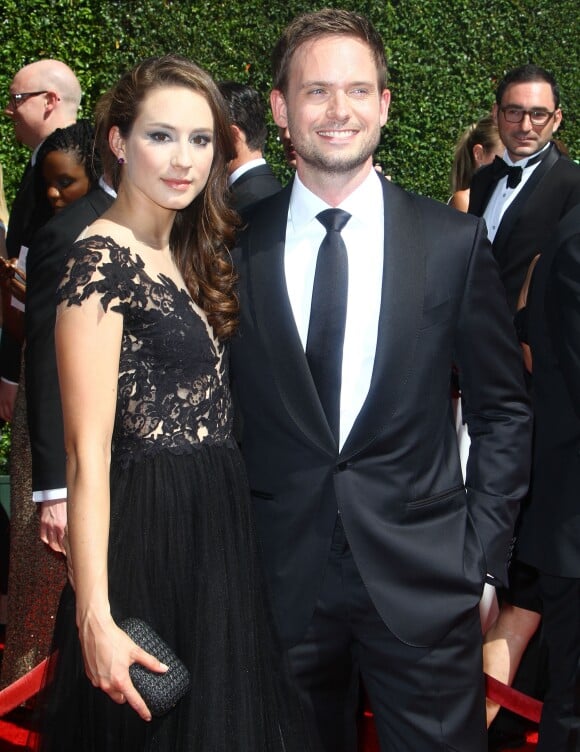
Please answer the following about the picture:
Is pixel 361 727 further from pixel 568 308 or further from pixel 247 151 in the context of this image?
pixel 247 151

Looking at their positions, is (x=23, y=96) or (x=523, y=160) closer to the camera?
(x=23, y=96)

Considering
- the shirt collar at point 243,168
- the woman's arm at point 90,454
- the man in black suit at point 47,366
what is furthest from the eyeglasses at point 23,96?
the woman's arm at point 90,454

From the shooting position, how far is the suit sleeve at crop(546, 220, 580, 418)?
9.01ft

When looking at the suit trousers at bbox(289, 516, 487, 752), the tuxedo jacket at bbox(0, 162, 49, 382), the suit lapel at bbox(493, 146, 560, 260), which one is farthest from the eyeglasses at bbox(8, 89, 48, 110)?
the suit trousers at bbox(289, 516, 487, 752)

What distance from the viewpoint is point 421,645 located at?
2.40 m

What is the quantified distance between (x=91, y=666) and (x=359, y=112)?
4.72ft

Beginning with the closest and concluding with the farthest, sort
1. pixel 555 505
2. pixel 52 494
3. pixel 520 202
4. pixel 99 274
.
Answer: pixel 99 274
pixel 555 505
pixel 52 494
pixel 520 202

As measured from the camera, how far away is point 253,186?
4449 mm

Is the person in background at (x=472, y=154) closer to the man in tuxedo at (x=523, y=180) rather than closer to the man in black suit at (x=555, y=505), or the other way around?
the man in tuxedo at (x=523, y=180)

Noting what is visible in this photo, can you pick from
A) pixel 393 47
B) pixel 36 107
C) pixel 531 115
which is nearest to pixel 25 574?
pixel 36 107

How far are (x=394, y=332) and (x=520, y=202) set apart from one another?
2930 mm

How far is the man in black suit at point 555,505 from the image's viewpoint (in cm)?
290

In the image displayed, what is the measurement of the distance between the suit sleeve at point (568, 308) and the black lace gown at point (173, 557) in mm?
994

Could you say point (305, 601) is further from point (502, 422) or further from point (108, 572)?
point (502, 422)
